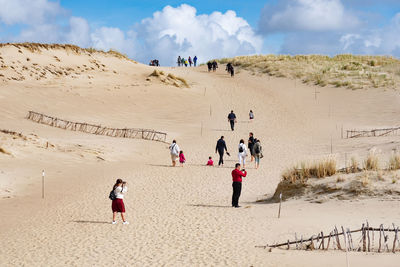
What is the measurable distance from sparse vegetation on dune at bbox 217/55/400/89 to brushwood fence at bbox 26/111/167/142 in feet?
92.0

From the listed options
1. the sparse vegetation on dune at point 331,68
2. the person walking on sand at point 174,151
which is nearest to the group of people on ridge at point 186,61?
the sparse vegetation on dune at point 331,68

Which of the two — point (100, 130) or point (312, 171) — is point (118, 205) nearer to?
point (312, 171)

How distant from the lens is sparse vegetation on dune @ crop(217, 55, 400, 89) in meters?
54.6

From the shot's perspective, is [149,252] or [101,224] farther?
[101,224]

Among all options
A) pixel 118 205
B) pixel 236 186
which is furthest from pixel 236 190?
pixel 118 205

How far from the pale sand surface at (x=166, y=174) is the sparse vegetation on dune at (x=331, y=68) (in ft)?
10.8

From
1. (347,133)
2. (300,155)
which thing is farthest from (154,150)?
(347,133)

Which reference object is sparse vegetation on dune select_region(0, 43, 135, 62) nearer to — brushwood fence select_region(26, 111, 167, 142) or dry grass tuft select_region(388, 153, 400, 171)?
brushwood fence select_region(26, 111, 167, 142)

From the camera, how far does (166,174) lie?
22.9 m

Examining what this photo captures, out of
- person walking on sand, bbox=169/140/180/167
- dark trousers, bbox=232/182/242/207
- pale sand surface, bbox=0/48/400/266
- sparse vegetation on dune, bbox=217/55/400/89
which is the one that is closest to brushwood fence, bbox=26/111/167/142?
pale sand surface, bbox=0/48/400/266

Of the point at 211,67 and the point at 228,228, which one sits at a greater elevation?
the point at 211,67

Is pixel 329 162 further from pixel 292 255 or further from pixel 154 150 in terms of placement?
pixel 154 150

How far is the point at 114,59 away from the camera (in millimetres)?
60406

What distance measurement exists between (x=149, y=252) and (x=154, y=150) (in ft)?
58.8
